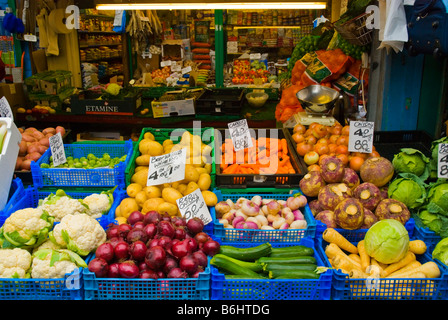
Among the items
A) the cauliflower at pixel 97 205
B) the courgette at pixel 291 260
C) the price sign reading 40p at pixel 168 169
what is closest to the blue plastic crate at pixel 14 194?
the cauliflower at pixel 97 205

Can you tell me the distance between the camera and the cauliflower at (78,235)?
2287 millimetres

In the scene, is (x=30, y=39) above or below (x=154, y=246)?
above

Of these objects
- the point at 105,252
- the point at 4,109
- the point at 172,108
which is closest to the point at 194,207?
the point at 105,252

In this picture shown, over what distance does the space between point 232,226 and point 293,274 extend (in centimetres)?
66

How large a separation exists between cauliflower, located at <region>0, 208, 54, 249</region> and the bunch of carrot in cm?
149

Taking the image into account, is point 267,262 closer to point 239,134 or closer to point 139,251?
point 139,251

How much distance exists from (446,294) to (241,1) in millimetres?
3659

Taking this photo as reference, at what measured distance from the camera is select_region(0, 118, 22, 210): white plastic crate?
2875 millimetres

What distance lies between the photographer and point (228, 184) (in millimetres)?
3156

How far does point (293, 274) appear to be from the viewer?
2195mm

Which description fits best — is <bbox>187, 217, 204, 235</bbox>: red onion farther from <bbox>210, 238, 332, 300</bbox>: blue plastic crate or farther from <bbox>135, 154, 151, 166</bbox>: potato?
<bbox>135, 154, 151, 166</bbox>: potato

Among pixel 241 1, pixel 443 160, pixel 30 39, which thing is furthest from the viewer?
pixel 30 39

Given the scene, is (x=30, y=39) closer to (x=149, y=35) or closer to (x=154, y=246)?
(x=149, y=35)
